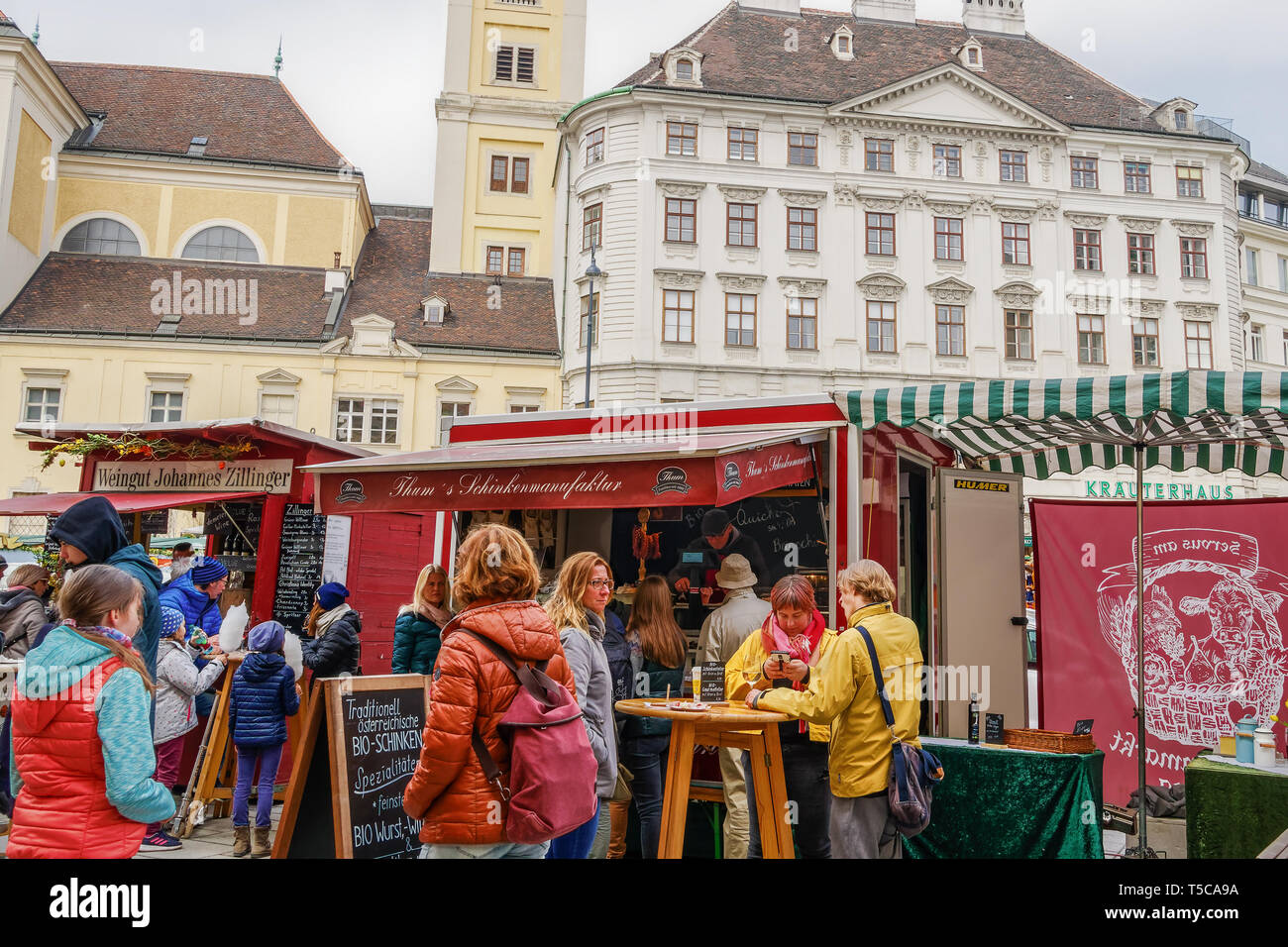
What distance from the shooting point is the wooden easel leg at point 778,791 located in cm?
532

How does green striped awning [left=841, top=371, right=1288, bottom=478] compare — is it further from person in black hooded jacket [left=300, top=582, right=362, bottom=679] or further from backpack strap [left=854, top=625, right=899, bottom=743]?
person in black hooded jacket [left=300, top=582, right=362, bottom=679]

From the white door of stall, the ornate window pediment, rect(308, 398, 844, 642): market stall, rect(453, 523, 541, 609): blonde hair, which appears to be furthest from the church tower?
rect(453, 523, 541, 609): blonde hair

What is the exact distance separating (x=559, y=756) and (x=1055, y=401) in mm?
4253

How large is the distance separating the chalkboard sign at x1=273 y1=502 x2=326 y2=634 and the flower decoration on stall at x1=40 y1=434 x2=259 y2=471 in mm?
796

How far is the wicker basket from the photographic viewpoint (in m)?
5.81

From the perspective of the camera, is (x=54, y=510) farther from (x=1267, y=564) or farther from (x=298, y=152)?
(x=298, y=152)

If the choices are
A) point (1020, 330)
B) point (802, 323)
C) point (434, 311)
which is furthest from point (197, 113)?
point (1020, 330)

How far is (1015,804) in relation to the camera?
5.85m

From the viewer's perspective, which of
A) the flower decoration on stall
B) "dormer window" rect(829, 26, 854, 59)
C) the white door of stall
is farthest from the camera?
"dormer window" rect(829, 26, 854, 59)

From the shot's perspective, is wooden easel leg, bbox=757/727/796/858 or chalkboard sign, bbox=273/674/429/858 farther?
wooden easel leg, bbox=757/727/796/858

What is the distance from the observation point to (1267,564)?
766 centimetres

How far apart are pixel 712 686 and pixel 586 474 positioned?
5.85 ft

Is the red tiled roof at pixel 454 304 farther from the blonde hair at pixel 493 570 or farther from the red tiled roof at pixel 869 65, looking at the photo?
the blonde hair at pixel 493 570

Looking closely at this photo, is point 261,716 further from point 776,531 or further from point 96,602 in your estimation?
point 776,531
